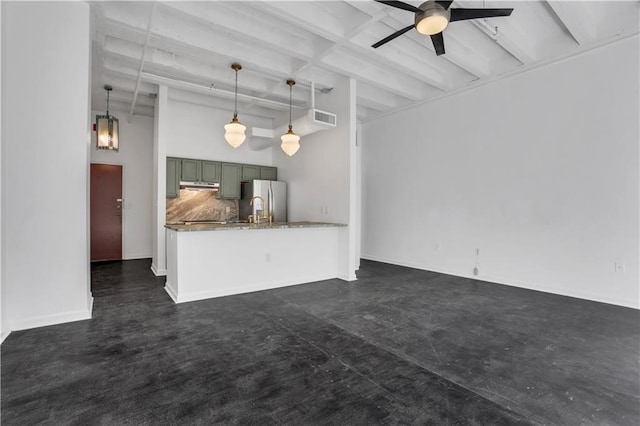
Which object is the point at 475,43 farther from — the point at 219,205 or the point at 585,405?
the point at 219,205

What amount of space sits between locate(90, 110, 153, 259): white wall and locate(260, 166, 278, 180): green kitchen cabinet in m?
2.50

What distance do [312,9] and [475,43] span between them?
2.45 metres

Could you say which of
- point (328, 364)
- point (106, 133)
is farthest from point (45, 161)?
point (328, 364)

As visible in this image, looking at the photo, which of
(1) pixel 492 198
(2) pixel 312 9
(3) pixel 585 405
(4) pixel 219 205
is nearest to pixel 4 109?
(2) pixel 312 9

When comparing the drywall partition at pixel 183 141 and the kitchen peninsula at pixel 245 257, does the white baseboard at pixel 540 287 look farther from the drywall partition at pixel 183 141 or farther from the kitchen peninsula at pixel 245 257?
the drywall partition at pixel 183 141

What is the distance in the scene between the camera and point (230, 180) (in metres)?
6.68

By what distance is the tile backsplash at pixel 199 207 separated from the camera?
6375mm

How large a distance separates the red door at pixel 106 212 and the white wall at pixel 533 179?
19.3 ft

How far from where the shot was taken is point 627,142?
12.4ft

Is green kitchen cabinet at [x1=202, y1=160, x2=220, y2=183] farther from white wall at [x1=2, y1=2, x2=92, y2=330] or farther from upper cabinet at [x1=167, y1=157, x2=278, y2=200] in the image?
white wall at [x1=2, y1=2, x2=92, y2=330]

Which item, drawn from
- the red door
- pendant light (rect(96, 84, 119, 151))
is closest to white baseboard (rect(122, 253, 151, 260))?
the red door

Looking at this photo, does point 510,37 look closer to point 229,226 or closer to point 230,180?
point 229,226

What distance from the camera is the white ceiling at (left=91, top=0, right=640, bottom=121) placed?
11.3ft

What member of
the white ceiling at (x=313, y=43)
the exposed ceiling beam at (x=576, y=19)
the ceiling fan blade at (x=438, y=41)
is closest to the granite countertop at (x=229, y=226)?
the white ceiling at (x=313, y=43)
